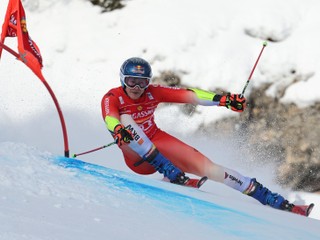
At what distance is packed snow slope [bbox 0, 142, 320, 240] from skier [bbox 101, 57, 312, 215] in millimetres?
551

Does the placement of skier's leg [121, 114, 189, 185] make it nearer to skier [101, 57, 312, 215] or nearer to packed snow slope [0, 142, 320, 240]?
skier [101, 57, 312, 215]

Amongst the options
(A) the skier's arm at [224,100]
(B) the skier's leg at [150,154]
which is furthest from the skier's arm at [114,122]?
(A) the skier's arm at [224,100]

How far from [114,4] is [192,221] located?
19.3 ft

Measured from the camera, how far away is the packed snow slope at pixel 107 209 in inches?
99.0

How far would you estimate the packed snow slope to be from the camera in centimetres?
252

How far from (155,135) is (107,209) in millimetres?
2540

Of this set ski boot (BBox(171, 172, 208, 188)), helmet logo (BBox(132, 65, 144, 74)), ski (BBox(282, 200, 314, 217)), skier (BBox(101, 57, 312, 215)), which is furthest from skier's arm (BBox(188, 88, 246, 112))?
ski (BBox(282, 200, 314, 217))

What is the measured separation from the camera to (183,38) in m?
7.73

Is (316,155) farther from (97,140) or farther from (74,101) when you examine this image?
(74,101)

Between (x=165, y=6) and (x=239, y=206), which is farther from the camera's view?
(x=165, y=6)

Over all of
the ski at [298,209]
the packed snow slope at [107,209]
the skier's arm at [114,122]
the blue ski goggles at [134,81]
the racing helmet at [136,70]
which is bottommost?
the packed snow slope at [107,209]

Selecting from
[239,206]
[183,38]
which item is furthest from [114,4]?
[239,206]

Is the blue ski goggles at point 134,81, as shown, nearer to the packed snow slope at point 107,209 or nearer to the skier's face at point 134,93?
the skier's face at point 134,93

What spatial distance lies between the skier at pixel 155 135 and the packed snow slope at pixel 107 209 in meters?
0.55
